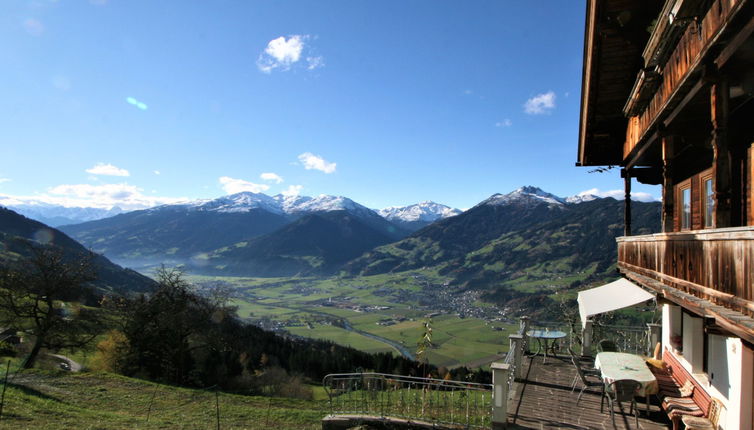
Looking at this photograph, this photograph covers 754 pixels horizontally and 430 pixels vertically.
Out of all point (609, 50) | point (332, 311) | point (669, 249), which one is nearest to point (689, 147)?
point (609, 50)

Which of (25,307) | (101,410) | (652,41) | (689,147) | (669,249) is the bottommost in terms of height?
(101,410)

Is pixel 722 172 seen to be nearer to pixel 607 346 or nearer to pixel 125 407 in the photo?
pixel 607 346

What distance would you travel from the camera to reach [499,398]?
9961 millimetres

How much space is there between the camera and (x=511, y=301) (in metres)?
178

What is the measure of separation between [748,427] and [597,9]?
8.68 m

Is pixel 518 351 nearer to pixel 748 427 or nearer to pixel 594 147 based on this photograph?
pixel 748 427

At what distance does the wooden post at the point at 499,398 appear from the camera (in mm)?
A: 9906

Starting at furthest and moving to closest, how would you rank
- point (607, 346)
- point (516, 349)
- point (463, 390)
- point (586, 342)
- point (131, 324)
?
point (131, 324) → point (586, 342) → point (607, 346) → point (463, 390) → point (516, 349)

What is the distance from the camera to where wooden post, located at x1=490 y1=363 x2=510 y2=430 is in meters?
9.91

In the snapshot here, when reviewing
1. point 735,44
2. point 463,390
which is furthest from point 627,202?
point 735,44

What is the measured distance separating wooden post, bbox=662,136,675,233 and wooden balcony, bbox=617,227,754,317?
4.12 ft

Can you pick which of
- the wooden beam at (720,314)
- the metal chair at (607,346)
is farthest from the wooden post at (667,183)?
the metal chair at (607,346)

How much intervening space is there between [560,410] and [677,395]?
8.94 feet

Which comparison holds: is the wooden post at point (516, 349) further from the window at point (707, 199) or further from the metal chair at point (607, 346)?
the window at point (707, 199)
